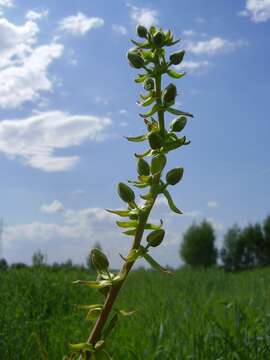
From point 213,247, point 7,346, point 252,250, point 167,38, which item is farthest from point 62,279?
point 252,250

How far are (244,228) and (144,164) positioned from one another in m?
40.7

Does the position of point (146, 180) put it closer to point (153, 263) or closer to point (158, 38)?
point (153, 263)

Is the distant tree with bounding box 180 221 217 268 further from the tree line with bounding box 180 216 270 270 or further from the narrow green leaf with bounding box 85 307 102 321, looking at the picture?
the narrow green leaf with bounding box 85 307 102 321

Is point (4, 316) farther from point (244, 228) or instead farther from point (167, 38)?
point (244, 228)

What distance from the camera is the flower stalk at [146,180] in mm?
1015

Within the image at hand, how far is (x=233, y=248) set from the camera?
38281 millimetres

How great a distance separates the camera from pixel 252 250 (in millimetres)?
39406

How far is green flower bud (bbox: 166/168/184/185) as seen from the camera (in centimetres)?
120

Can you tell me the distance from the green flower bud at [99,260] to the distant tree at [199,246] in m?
35.4

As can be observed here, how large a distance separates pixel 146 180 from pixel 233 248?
125 feet

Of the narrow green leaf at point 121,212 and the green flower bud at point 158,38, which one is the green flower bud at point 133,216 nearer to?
the narrow green leaf at point 121,212

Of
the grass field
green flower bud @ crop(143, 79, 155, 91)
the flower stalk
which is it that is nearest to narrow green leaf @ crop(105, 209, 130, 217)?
the flower stalk

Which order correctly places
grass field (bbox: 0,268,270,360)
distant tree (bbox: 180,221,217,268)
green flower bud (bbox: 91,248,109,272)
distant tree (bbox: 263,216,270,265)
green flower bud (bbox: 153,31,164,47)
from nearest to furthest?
green flower bud (bbox: 91,248,109,272) → green flower bud (bbox: 153,31,164,47) → grass field (bbox: 0,268,270,360) → distant tree (bbox: 180,221,217,268) → distant tree (bbox: 263,216,270,265)

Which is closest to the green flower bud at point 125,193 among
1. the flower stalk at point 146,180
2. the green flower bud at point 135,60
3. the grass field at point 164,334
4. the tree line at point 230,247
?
the flower stalk at point 146,180
